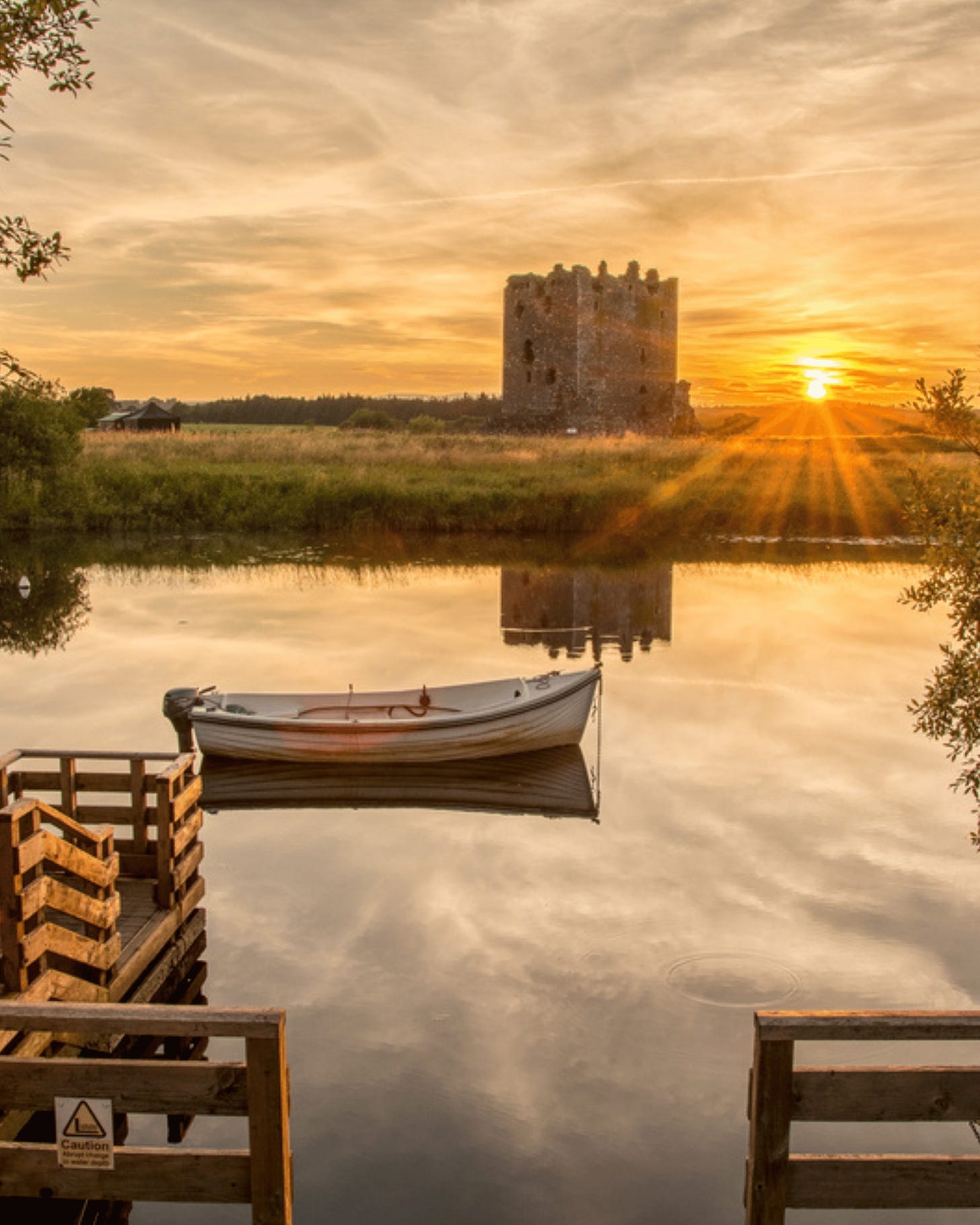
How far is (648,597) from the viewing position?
103ft

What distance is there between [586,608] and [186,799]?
66.7 feet

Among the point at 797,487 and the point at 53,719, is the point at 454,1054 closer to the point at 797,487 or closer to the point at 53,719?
the point at 53,719

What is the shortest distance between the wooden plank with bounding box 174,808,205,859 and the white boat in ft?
16.5

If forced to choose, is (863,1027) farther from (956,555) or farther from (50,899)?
(956,555)

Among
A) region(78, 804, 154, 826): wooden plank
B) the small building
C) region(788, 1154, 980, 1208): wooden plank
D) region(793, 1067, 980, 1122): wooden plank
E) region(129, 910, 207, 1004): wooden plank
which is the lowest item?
region(129, 910, 207, 1004): wooden plank

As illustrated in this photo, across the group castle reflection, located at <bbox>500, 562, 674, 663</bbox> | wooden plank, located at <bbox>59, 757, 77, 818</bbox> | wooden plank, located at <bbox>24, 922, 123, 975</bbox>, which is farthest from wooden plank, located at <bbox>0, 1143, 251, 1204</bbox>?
castle reflection, located at <bbox>500, 562, 674, 663</bbox>

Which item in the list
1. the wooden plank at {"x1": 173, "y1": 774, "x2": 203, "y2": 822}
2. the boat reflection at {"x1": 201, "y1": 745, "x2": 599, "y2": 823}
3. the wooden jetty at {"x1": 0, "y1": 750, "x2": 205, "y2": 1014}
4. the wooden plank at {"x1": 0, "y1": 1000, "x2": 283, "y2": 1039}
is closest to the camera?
the wooden plank at {"x1": 0, "y1": 1000, "x2": 283, "y2": 1039}

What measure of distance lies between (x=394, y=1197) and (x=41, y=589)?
88.4 feet

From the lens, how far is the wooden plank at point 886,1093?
16.0ft

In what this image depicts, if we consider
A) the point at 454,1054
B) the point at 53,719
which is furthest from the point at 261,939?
the point at 53,719

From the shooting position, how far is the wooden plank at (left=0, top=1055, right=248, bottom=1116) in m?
5.13

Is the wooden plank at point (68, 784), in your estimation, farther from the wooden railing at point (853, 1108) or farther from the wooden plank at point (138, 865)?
the wooden railing at point (853, 1108)

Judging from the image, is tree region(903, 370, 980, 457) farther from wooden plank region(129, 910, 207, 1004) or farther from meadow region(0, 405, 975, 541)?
meadow region(0, 405, 975, 541)

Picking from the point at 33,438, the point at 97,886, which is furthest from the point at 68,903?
the point at 33,438
